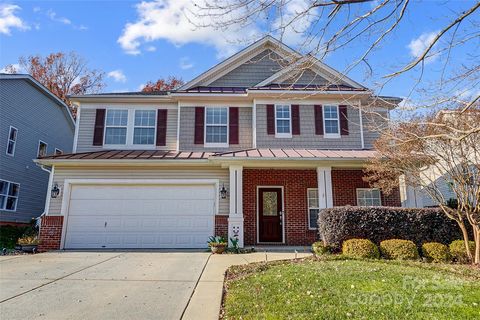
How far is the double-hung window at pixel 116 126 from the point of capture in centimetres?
1289

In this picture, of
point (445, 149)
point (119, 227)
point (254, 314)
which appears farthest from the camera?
point (119, 227)

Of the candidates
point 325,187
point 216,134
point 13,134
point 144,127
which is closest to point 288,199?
point 325,187

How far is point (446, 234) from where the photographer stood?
853 centimetres

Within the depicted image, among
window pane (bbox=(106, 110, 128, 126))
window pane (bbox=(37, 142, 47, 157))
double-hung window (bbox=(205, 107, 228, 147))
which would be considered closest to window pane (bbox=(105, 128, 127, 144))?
window pane (bbox=(106, 110, 128, 126))

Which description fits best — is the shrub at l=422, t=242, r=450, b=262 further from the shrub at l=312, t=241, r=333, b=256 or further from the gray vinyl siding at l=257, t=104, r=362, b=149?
the gray vinyl siding at l=257, t=104, r=362, b=149

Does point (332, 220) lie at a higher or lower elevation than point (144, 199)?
lower

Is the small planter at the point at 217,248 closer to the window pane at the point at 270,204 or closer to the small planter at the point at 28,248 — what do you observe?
the window pane at the point at 270,204

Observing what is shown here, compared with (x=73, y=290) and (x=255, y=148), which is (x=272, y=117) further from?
(x=73, y=290)

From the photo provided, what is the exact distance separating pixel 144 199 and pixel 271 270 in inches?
249

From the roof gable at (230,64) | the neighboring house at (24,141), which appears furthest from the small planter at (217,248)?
the neighboring house at (24,141)

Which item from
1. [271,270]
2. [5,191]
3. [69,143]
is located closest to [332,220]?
[271,270]

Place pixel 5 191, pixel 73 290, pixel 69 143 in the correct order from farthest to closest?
pixel 69 143
pixel 5 191
pixel 73 290

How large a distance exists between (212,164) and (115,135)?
4.52m

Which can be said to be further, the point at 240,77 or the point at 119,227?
the point at 240,77
